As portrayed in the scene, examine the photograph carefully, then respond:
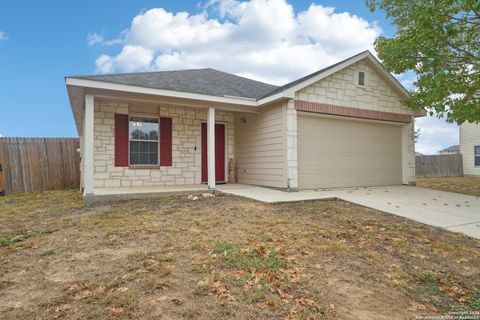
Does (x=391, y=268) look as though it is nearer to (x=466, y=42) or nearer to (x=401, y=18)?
(x=466, y=42)

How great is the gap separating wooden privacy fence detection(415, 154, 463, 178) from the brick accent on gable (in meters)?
10.7

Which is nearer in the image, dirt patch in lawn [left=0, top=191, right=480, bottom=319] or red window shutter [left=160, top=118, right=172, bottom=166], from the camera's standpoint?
dirt patch in lawn [left=0, top=191, right=480, bottom=319]

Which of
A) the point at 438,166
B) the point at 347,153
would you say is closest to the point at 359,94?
the point at 347,153

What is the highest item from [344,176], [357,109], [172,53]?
[172,53]

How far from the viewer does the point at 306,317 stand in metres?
2.17

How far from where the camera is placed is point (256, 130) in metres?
9.48

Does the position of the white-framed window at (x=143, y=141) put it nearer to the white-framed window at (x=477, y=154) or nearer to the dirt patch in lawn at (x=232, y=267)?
the dirt patch in lawn at (x=232, y=267)

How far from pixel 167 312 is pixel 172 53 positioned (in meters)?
15.5

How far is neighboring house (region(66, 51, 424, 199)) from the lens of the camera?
8141mm

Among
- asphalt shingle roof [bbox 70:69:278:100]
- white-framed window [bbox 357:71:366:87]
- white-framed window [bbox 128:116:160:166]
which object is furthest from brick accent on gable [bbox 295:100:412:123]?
white-framed window [bbox 128:116:160:166]

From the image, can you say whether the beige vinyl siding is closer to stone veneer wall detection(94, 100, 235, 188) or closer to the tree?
stone veneer wall detection(94, 100, 235, 188)

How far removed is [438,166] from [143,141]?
19477mm

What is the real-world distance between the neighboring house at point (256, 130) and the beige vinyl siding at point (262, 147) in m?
0.03

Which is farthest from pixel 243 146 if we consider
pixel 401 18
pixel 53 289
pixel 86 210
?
pixel 53 289
